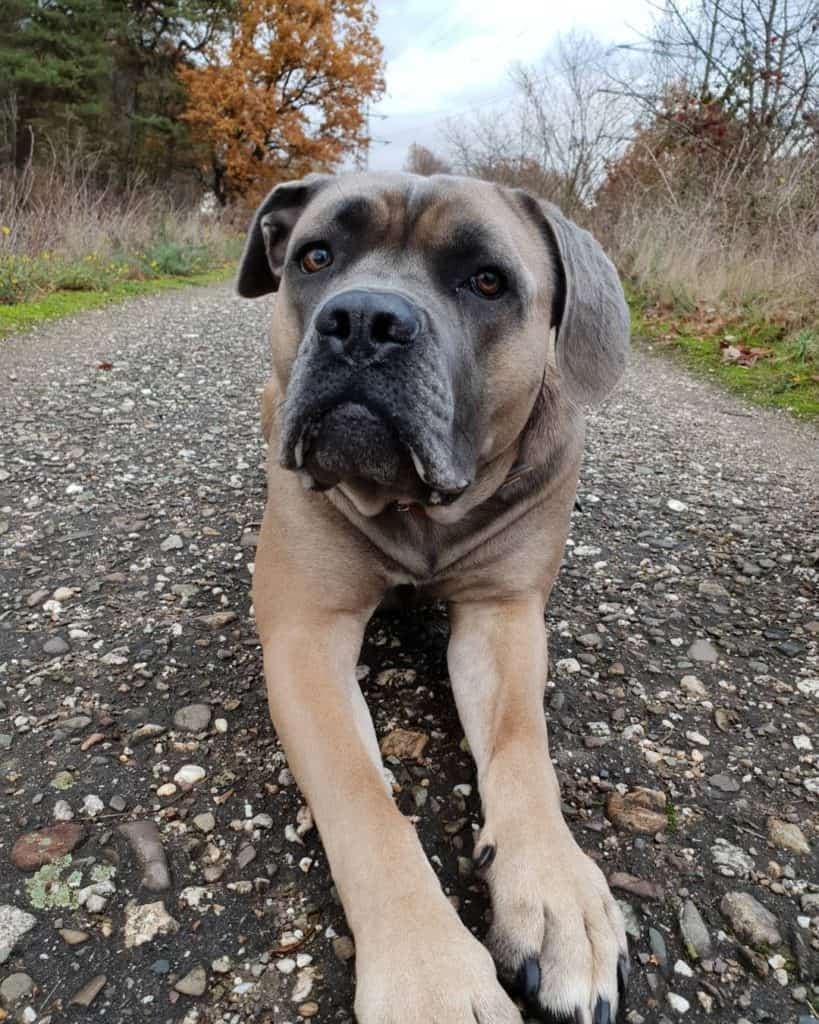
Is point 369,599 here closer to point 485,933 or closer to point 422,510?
point 422,510

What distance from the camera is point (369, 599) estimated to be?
2291 mm

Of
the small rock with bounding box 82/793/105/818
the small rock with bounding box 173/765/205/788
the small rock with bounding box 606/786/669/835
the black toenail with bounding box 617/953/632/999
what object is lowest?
the small rock with bounding box 173/765/205/788

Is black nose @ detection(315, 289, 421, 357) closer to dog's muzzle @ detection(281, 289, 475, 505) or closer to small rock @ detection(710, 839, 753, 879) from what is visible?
dog's muzzle @ detection(281, 289, 475, 505)

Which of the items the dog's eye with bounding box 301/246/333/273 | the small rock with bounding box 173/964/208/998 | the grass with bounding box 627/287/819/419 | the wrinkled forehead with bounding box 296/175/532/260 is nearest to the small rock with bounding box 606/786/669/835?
the small rock with bounding box 173/964/208/998

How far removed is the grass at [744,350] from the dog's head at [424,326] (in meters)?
4.11

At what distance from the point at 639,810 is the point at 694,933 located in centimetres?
36

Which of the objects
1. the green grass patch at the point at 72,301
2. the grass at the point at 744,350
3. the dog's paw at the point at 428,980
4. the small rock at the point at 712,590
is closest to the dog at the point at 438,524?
the dog's paw at the point at 428,980

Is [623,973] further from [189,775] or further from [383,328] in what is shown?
[383,328]

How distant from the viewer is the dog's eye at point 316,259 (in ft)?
7.64

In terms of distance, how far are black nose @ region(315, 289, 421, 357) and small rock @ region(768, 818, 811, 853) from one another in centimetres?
151

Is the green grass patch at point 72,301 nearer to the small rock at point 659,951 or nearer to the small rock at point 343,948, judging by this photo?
the small rock at point 343,948

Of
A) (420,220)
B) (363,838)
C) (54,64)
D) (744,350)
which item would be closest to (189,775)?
(363,838)

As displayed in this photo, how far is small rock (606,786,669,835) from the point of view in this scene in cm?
186

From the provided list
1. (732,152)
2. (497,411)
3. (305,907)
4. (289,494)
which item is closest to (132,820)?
(305,907)
